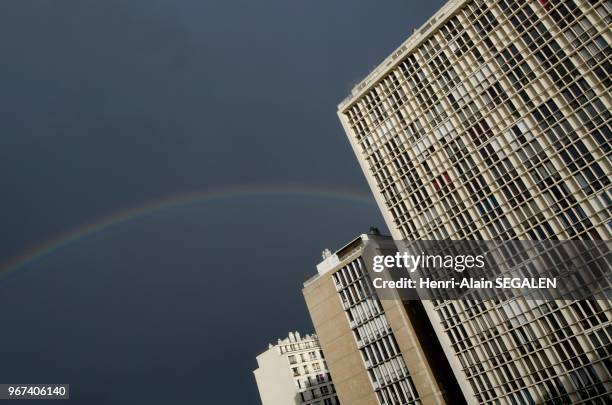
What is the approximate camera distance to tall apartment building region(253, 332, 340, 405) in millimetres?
105375

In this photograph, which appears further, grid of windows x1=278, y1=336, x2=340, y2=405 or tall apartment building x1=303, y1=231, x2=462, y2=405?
grid of windows x1=278, y1=336, x2=340, y2=405

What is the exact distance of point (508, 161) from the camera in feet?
182

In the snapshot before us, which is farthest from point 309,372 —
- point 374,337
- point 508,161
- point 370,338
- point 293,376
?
point 508,161

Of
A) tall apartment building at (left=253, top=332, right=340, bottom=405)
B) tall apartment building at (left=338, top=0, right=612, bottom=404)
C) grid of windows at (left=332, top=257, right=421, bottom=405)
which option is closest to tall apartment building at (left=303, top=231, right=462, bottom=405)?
grid of windows at (left=332, top=257, right=421, bottom=405)

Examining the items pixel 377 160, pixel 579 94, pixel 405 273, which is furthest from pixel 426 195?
pixel 579 94

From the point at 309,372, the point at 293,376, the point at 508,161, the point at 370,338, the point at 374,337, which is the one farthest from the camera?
the point at 309,372

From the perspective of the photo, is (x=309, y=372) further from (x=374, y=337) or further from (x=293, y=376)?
(x=374, y=337)

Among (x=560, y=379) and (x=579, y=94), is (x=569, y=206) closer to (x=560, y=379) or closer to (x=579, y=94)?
(x=579, y=94)

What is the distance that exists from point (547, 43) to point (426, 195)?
2171 cm

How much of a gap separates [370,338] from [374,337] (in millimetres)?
761

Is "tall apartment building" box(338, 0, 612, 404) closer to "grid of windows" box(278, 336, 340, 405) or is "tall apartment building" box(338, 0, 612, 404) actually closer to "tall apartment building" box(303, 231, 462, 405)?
"tall apartment building" box(303, 231, 462, 405)

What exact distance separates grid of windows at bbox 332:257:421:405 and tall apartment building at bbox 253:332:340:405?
39.3m

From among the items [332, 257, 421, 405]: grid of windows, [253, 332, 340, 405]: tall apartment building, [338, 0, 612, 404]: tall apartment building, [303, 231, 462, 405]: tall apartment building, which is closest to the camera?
[338, 0, 612, 404]: tall apartment building

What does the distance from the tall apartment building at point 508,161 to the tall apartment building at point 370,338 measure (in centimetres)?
680
